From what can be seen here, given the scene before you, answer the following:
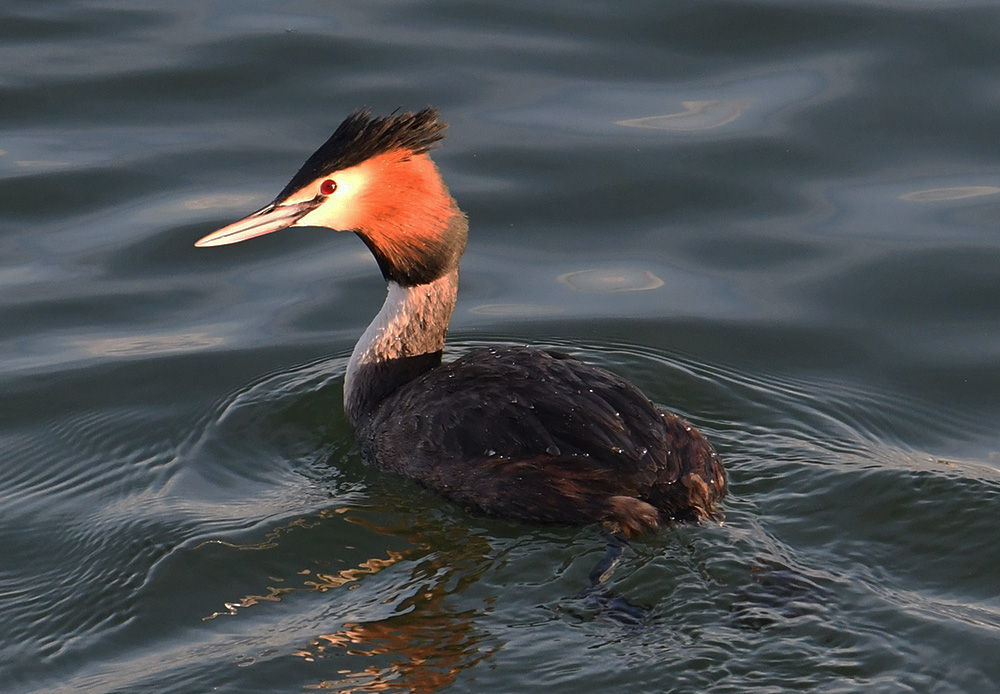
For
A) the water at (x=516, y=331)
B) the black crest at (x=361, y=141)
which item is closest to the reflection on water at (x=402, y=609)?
the water at (x=516, y=331)

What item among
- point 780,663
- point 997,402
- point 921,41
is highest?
point 921,41

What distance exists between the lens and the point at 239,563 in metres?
6.16

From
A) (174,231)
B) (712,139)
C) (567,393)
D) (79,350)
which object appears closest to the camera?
(567,393)

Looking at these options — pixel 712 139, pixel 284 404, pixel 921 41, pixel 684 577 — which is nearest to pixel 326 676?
pixel 684 577

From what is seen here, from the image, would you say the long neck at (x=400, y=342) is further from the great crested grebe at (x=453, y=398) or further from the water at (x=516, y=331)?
the water at (x=516, y=331)

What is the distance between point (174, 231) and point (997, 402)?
4.88m

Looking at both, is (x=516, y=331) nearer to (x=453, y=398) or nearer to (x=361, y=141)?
(x=453, y=398)

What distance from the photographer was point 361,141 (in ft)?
22.6

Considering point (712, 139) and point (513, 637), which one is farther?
point (712, 139)

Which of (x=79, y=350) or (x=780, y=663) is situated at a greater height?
(x=79, y=350)

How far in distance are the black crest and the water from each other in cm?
131

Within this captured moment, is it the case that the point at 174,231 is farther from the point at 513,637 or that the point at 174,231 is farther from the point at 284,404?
the point at 513,637

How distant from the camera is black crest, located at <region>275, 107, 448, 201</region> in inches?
271

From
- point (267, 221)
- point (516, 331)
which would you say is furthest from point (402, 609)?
point (516, 331)
